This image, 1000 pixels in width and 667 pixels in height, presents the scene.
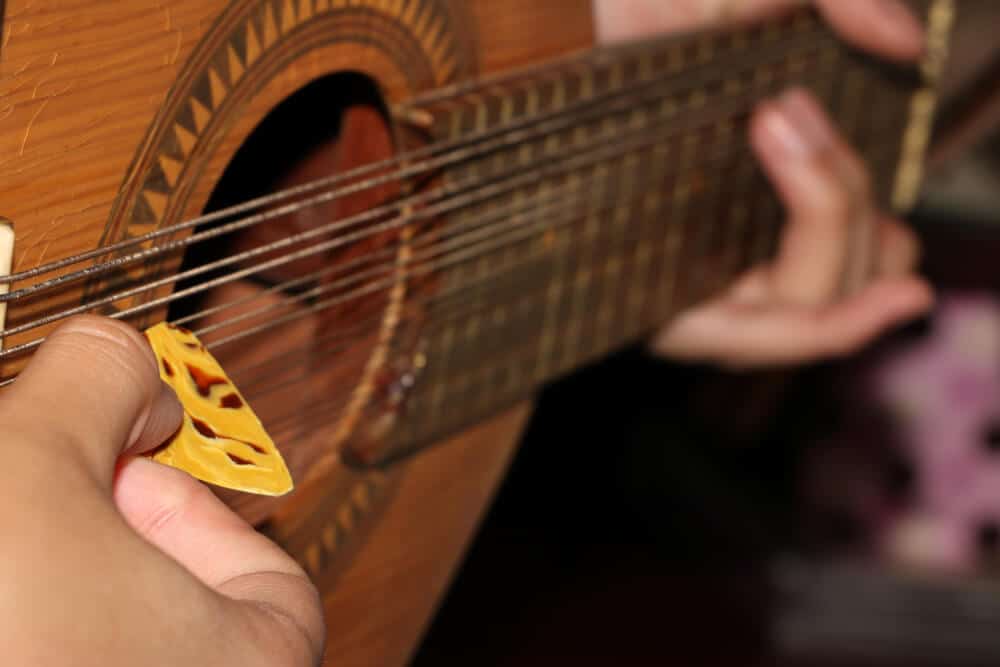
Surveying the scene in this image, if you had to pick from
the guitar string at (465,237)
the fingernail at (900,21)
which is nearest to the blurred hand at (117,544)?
the guitar string at (465,237)

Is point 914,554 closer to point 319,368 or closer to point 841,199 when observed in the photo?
point 841,199

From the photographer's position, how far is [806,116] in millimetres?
914

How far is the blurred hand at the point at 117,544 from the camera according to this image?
331mm

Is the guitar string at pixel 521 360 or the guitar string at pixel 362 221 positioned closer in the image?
the guitar string at pixel 362 221

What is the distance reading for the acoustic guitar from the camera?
47cm

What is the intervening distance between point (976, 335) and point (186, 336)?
1.28 m

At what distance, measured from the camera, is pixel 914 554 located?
1600 millimetres

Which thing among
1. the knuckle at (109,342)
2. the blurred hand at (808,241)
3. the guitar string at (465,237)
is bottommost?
the blurred hand at (808,241)

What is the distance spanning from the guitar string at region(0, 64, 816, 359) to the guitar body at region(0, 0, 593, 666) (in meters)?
0.01

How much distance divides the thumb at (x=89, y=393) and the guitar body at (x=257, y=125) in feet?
0.27

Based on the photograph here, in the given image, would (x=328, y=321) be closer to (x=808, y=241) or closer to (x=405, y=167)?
(x=405, y=167)

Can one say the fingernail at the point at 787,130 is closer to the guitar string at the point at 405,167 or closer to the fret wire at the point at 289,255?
the guitar string at the point at 405,167

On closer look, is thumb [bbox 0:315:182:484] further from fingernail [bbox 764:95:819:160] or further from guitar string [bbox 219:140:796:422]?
fingernail [bbox 764:95:819:160]

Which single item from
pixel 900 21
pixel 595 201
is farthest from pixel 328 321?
pixel 900 21
